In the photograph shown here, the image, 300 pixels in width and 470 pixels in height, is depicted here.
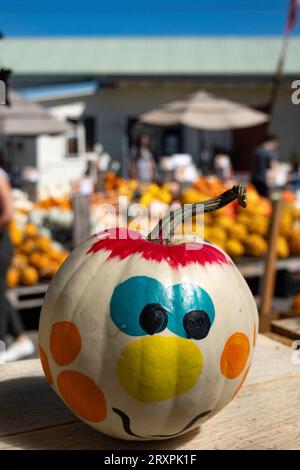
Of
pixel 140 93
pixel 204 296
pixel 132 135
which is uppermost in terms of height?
pixel 204 296

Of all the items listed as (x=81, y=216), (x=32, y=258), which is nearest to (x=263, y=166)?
(x=81, y=216)

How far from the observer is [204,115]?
35.3 feet

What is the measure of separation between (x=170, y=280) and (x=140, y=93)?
18376 mm

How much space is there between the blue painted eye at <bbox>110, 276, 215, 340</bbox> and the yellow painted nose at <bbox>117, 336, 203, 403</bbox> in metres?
0.02

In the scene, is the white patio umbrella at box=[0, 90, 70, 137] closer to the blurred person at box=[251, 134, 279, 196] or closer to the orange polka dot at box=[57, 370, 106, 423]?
the blurred person at box=[251, 134, 279, 196]

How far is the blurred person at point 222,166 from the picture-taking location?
1030cm

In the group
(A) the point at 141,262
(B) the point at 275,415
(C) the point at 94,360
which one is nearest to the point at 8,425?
(C) the point at 94,360

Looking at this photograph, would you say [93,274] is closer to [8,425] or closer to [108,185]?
[8,425]

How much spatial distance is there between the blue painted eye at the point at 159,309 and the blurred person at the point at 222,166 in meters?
8.86

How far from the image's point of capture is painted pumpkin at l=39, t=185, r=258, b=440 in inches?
41.6

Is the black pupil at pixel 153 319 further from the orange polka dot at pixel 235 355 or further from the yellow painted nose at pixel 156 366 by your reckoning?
the orange polka dot at pixel 235 355

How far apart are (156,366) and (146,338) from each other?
0.06 meters

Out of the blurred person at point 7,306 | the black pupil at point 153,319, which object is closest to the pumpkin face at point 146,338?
the black pupil at point 153,319

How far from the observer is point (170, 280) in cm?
109
